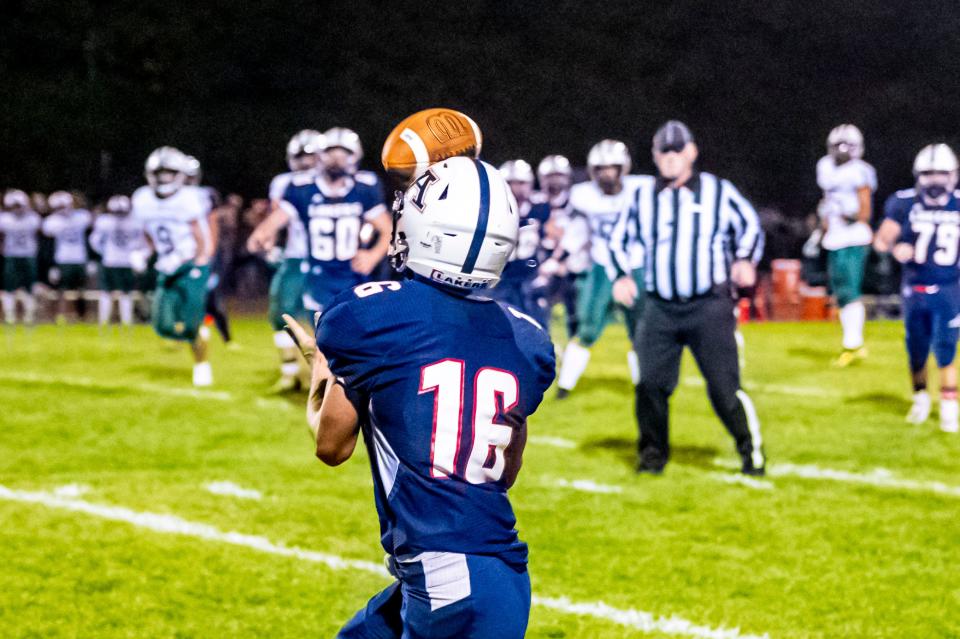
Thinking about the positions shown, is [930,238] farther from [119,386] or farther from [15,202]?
[15,202]

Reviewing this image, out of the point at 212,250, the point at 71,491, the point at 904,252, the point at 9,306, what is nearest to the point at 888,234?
the point at 904,252

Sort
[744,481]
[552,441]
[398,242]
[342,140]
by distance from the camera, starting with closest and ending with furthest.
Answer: [398,242], [744,481], [552,441], [342,140]

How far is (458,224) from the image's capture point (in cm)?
233

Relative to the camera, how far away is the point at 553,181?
1078 centimetres

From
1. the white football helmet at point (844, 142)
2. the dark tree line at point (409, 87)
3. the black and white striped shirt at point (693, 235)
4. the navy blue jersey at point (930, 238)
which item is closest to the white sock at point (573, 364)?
the navy blue jersey at point (930, 238)

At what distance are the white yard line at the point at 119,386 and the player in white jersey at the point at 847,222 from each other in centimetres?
573

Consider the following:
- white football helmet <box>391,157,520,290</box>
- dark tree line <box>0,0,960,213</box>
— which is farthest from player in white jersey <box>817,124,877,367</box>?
white football helmet <box>391,157,520,290</box>

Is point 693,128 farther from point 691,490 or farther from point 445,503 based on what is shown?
point 445,503

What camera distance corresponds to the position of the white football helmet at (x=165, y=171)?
9.74m

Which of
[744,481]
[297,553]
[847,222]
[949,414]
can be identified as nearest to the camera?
[297,553]

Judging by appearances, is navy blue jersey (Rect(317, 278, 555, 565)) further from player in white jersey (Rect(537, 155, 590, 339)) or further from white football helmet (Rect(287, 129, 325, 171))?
player in white jersey (Rect(537, 155, 590, 339))

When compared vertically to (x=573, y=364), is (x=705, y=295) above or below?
above

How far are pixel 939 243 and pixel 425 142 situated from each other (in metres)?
5.66

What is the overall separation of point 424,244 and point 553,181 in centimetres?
853
